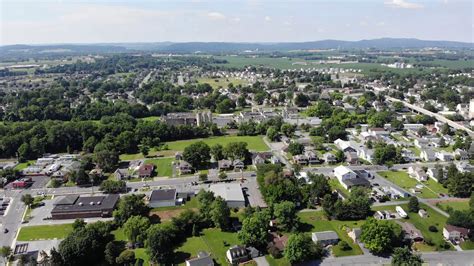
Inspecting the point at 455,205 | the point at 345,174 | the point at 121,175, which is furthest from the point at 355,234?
the point at 121,175

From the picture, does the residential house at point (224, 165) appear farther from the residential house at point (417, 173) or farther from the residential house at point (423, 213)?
the residential house at point (417, 173)

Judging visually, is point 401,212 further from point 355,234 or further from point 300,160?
point 300,160

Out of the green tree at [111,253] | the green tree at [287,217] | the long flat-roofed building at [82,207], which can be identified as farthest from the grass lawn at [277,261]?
the long flat-roofed building at [82,207]

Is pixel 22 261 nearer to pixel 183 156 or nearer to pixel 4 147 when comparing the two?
pixel 183 156

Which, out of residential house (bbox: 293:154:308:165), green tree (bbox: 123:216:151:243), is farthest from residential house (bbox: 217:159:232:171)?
green tree (bbox: 123:216:151:243)

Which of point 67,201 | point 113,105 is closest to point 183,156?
point 67,201

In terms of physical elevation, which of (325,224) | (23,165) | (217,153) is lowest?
(23,165)
